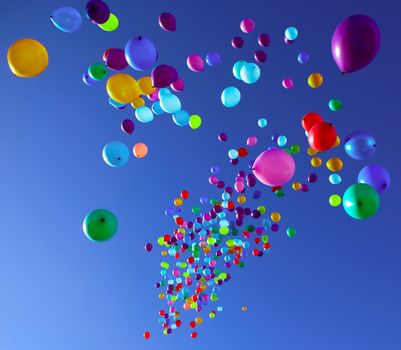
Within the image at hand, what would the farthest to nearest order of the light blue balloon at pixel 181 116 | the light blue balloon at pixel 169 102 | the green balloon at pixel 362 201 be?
the light blue balloon at pixel 181 116 < the light blue balloon at pixel 169 102 < the green balloon at pixel 362 201

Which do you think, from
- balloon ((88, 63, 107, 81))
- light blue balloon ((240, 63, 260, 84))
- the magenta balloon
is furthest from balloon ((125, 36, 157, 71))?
the magenta balloon

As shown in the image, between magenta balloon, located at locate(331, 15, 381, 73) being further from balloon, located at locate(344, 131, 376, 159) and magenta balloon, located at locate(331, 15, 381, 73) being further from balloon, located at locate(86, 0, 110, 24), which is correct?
balloon, located at locate(86, 0, 110, 24)

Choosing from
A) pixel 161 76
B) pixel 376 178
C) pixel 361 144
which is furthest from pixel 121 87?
pixel 376 178

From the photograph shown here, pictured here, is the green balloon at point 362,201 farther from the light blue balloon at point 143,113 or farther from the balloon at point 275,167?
the light blue balloon at point 143,113

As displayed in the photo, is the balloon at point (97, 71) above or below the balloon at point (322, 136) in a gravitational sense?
above

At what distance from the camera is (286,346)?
4.76m

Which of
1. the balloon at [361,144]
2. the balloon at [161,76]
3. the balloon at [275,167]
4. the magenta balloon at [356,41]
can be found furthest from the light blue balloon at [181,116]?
the magenta balloon at [356,41]

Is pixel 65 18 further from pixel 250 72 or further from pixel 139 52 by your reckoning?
pixel 250 72

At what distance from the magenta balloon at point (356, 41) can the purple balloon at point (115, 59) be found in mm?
1530

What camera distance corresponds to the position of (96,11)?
9.65ft

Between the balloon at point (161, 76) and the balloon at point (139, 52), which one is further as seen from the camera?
the balloon at point (161, 76)

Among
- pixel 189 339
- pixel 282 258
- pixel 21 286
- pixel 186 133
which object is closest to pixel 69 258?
pixel 21 286

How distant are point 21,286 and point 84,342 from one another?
1.02 metres

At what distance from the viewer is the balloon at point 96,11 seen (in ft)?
9.61
